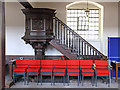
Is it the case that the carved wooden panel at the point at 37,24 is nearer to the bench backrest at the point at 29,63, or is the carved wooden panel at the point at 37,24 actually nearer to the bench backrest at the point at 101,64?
the bench backrest at the point at 29,63

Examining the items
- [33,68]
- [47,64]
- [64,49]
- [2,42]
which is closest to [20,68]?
[33,68]

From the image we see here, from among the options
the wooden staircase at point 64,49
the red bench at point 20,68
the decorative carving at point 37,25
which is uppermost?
the decorative carving at point 37,25

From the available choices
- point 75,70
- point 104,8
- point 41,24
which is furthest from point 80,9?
point 75,70

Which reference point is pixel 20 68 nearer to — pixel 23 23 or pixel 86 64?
pixel 86 64

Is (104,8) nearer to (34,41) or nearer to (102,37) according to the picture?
(102,37)

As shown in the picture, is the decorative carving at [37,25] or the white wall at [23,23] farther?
the white wall at [23,23]

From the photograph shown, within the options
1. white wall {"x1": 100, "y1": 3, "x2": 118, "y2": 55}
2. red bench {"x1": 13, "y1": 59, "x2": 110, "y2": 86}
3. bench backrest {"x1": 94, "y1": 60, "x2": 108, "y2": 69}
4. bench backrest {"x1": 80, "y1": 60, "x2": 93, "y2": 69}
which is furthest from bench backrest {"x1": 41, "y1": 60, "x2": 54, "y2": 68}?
white wall {"x1": 100, "y1": 3, "x2": 118, "y2": 55}

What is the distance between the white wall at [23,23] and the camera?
795 cm

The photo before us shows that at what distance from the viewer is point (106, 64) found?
241 inches

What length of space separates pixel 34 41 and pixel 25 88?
1786 mm

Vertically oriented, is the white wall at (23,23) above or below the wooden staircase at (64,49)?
above

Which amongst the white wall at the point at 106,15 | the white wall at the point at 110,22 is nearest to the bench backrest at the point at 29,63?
the white wall at the point at 106,15

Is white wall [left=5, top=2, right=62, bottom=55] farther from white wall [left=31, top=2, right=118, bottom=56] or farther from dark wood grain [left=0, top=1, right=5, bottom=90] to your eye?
dark wood grain [left=0, top=1, right=5, bottom=90]

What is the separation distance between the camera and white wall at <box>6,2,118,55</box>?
7.95 metres
